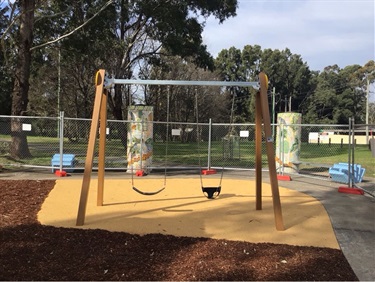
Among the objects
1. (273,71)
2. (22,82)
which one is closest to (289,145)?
(22,82)

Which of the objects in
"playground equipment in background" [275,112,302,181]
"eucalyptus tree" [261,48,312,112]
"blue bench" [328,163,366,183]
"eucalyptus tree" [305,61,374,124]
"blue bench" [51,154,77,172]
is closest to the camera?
"blue bench" [328,163,366,183]

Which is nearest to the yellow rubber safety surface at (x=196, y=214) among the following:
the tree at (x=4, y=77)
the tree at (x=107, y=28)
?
the tree at (x=107, y=28)

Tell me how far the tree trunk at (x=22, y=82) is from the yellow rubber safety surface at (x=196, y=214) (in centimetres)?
676

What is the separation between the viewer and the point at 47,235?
5059 millimetres

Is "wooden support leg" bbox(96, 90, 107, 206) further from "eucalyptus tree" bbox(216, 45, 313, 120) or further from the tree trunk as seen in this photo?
"eucalyptus tree" bbox(216, 45, 313, 120)

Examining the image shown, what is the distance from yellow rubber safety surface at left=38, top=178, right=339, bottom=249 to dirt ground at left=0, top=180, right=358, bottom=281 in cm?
40

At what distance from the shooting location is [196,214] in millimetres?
6574

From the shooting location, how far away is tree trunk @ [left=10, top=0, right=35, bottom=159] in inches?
589

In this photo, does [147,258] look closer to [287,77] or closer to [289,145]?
[289,145]

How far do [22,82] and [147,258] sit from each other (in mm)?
13473

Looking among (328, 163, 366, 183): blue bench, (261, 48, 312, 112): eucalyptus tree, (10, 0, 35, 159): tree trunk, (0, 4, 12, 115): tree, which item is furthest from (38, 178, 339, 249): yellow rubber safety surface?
(261, 48, 312, 112): eucalyptus tree

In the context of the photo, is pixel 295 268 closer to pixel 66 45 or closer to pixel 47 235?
pixel 47 235

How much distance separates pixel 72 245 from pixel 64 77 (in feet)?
105

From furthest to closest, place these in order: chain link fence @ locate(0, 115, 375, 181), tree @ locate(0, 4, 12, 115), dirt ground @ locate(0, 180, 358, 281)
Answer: tree @ locate(0, 4, 12, 115) → chain link fence @ locate(0, 115, 375, 181) → dirt ground @ locate(0, 180, 358, 281)
